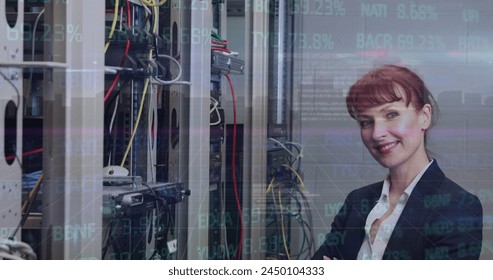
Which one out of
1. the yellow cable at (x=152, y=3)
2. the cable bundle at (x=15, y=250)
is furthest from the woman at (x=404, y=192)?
the cable bundle at (x=15, y=250)

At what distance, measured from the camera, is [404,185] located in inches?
71.6

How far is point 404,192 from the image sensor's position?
1.82m

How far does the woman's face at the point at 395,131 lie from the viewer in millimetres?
1794

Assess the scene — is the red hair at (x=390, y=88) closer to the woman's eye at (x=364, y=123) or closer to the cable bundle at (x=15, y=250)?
the woman's eye at (x=364, y=123)

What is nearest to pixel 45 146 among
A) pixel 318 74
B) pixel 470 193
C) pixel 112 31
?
pixel 112 31

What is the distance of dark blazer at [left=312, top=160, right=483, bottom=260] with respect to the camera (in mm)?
1808

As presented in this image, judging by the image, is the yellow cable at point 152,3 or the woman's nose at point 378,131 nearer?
the woman's nose at point 378,131

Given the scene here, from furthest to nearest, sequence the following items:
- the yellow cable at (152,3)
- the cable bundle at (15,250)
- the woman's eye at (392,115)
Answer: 1. the yellow cable at (152,3)
2. the woman's eye at (392,115)
3. the cable bundle at (15,250)

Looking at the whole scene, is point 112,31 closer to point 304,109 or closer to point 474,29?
point 304,109

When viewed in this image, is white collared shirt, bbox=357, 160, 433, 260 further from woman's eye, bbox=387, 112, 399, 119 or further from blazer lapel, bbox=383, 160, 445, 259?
woman's eye, bbox=387, 112, 399, 119

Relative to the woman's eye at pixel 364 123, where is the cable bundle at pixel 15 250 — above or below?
below

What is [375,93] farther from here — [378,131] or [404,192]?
[404,192]

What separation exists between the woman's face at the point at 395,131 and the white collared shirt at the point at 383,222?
52mm

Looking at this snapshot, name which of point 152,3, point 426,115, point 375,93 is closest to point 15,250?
point 152,3
